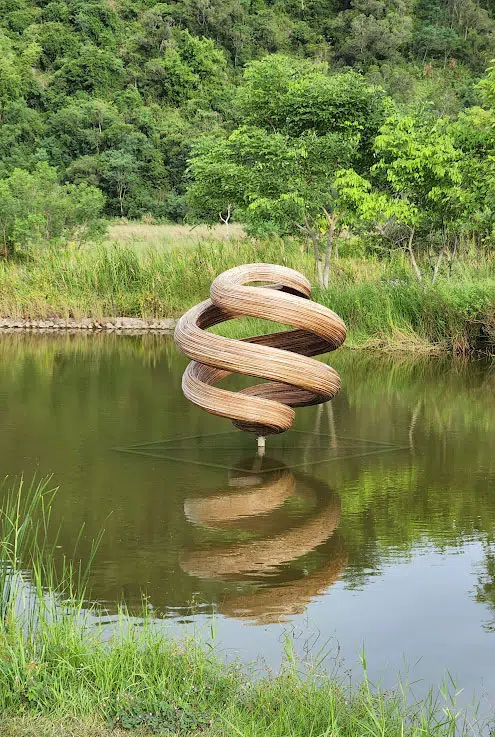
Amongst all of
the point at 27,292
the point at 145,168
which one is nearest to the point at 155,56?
the point at 145,168

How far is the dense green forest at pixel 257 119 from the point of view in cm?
1788

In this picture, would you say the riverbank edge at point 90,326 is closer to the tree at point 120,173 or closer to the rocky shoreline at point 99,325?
the rocky shoreline at point 99,325

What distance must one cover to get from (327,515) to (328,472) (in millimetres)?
1172

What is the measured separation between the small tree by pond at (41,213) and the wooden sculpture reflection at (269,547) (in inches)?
592

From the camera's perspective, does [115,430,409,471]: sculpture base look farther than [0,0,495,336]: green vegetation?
No

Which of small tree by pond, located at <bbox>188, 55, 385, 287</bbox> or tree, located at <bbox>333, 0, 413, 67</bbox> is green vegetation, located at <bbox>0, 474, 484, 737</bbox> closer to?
small tree by pond, located at <bbox>188, 55, 385, 287</bbox>

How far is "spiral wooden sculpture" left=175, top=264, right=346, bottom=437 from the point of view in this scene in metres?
7.09

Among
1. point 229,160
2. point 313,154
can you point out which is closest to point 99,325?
point 313,154

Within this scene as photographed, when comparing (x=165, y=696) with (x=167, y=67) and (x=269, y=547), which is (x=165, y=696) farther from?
(x=167, y=67)

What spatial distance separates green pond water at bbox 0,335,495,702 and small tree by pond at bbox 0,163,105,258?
1139cm

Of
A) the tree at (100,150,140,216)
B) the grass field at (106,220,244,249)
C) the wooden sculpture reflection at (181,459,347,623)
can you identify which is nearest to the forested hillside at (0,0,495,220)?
the tree at (100,150,140,216)

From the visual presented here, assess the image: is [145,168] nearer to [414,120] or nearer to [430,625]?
[414,120]

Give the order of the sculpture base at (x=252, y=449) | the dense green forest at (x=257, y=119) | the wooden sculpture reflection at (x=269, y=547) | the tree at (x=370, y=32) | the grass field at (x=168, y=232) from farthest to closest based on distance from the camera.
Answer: the tree at (x=370, y=32) < the grass field at (x=168, y=232) < the dense green forest at (x=257, y=119) < the sculpture base at (x=252, y=449) < the wooden sculpture reflection at (x=269, y=547)

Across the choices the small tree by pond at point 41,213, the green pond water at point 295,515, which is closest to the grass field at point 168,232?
the small tree by pond at point 41,213
